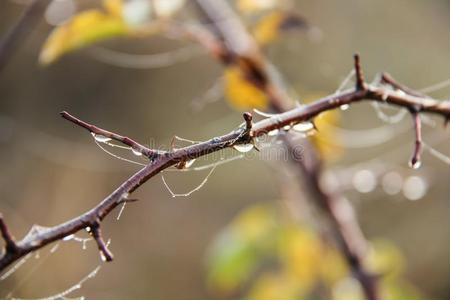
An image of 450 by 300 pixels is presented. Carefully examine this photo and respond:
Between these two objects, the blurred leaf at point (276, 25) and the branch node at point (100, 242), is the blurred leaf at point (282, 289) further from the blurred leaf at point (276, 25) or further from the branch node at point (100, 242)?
the branch node at point (100, 242)

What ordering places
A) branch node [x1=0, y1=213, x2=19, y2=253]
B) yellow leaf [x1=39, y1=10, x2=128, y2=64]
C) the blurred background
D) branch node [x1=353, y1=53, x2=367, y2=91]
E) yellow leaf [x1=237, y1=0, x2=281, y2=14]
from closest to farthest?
branch node [x1=0, y1=213, x2=19, y2=253]
branch node [x1=353, y1=53, x2=367, y2=91]
yellow leaf [x1=39, y1=10, x2=128, y2=64]
yellow leaf [x1=237, y1=0, x2=281, y2=14]
the blurred background

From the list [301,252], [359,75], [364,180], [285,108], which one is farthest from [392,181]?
[359,75]

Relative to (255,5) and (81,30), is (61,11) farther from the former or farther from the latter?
(255,5)

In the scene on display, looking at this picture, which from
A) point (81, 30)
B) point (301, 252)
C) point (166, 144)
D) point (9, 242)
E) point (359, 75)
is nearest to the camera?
point (9, 242)

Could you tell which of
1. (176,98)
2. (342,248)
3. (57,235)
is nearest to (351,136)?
(176,98)

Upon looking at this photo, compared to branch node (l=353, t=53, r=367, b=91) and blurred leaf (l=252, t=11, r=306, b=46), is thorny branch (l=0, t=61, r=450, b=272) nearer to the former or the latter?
branch node (l=353, t=53, r=367, b=91)

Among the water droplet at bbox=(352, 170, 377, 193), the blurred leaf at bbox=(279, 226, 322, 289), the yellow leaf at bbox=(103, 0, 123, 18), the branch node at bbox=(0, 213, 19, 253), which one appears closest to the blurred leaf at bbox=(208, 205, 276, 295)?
the blurred leaf at bbox=(279, 226, 322, 289)

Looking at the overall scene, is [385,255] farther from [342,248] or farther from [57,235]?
[57,235]
